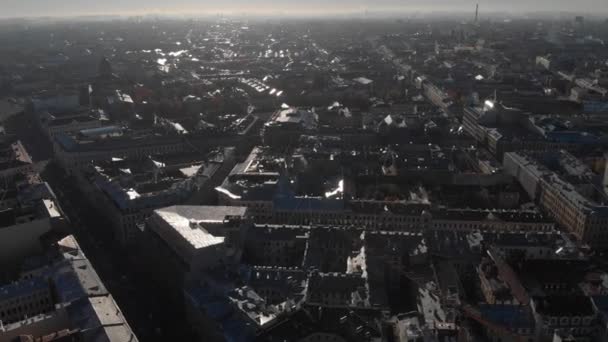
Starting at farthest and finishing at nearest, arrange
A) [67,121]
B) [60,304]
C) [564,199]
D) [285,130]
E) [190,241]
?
[67,121], [285,130], [564,199], [190,241], [60,304]

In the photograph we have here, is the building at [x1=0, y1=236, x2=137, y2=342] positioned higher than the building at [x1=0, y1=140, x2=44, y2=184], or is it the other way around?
the building at [x1=0, y1=140, x2=44, y2=184]

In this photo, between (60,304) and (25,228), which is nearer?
(60,304)

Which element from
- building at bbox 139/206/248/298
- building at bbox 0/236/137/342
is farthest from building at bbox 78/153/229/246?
building at bbox 0/236/137/342

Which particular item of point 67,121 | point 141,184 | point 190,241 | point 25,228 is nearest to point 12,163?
point 141,184

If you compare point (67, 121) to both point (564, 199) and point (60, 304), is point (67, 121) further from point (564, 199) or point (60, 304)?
point (564, 199)

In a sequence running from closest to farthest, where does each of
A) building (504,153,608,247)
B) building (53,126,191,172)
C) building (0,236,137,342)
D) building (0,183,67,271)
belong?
building (0,236,137,342) → building (0,183,67,271) → building (504,153,608,247) → building (53,126,191,172)

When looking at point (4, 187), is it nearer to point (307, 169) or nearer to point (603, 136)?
point (307, 169)

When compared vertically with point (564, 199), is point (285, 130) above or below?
above

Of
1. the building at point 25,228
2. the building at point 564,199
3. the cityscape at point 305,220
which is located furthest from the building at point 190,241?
the building at point 564,199

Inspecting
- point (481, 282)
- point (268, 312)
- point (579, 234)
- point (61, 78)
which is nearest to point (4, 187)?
point (268, 312)

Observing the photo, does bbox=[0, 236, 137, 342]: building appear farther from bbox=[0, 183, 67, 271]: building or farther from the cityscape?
bbox=[0, 183, 67, 271]: building
